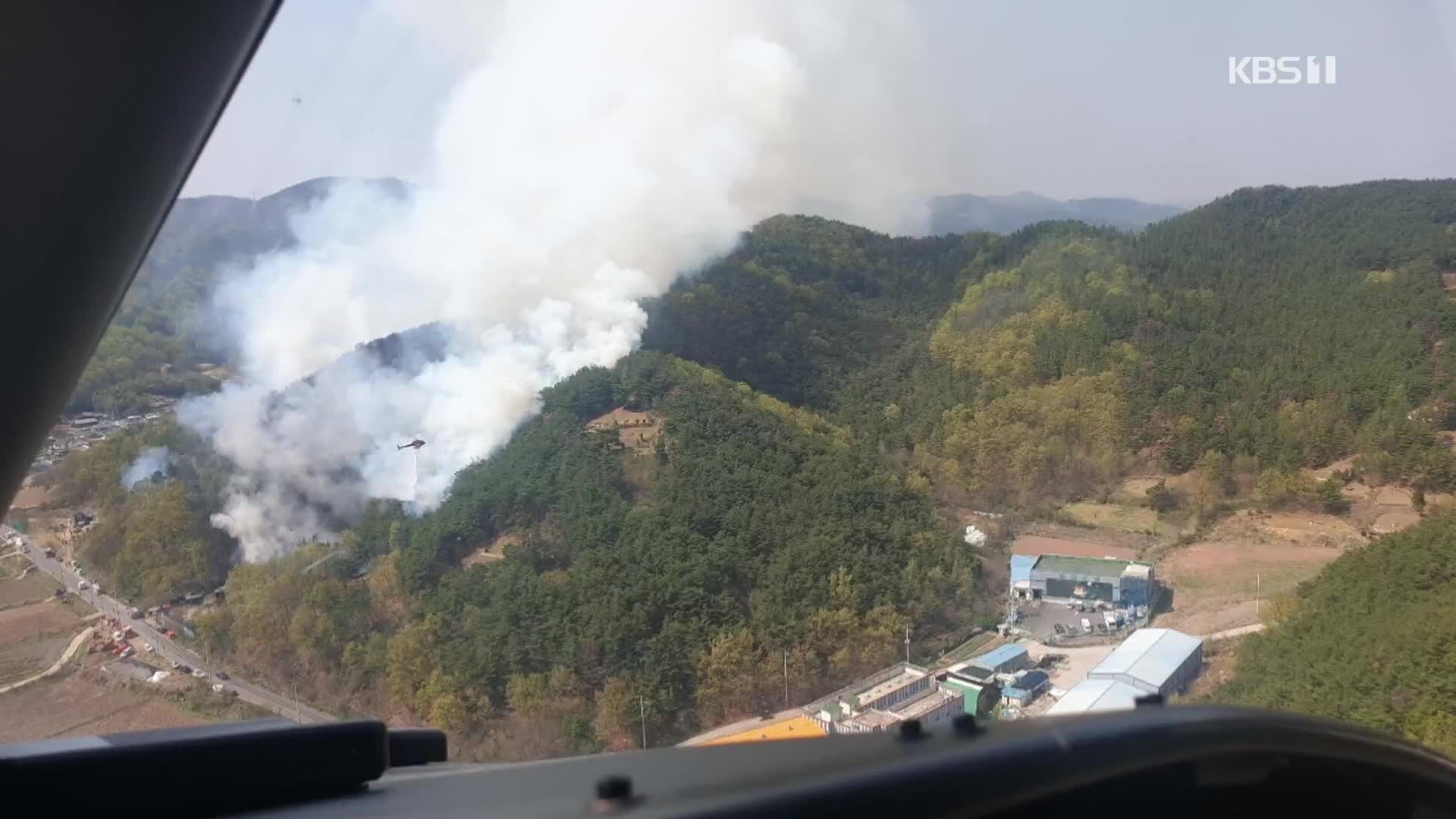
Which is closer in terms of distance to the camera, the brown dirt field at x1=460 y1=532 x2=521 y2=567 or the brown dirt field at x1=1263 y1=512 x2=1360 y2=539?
the brown dirt field at x1=1263 y1=512 x2=1360 y2=539

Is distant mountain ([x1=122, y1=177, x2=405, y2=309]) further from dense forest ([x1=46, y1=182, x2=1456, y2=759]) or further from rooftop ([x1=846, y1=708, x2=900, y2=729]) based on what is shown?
rooftop ([x1=846, y1=708, x2=900, y2=729])

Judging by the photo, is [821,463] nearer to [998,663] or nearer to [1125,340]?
[998,663]

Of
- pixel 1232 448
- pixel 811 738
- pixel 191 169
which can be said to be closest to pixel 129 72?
pixel 191 169

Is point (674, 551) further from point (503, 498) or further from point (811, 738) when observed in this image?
point (811, 738)

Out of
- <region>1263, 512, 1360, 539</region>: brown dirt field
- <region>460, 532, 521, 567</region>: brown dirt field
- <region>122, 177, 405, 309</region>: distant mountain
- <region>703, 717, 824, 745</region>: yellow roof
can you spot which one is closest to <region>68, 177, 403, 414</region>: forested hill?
<region>122, 177, 405, 309</region>: distant mountain

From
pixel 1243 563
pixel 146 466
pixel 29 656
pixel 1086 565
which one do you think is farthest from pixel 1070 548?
pixel 146 466

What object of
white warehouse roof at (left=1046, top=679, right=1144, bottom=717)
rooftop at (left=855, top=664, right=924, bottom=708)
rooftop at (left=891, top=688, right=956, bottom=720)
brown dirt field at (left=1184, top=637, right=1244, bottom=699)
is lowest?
rooftop at (left=855, top=664, right=924, bottom=708)

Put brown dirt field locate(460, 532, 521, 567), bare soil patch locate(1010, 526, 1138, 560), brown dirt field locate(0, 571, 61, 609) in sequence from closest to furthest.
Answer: brown dirt field locate(0, 571, 61, 609)
bare soil patch locate(1010, 526, 1138, 560)
brown dirt field locate(460, 532, 521, 567)
